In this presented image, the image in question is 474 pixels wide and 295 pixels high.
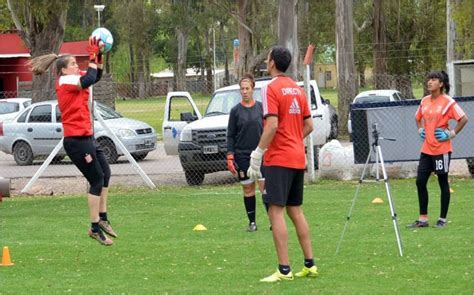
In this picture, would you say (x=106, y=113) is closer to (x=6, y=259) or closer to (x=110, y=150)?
(x=110, y=150)

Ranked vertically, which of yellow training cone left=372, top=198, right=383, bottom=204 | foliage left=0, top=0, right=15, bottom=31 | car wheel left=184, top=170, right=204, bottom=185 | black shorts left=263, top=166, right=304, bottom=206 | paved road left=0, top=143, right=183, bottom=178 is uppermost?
foliage left=0, top=0, right=15, bottom=31

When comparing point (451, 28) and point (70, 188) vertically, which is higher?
point (451, 28)

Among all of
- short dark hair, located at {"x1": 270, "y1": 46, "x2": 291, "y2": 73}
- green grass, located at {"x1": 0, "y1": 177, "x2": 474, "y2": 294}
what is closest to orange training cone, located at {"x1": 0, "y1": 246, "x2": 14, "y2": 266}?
green grass, located at {"x1": 0, "y1": 177, "x2": 474, "y2": 294}

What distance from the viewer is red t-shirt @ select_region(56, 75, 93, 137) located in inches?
452

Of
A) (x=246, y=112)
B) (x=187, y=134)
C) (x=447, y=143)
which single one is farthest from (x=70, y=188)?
(x=447, y=143)

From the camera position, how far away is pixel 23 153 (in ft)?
91.6

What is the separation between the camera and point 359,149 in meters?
19.8

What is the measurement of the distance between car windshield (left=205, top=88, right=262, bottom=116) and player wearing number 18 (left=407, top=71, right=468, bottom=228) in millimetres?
9101

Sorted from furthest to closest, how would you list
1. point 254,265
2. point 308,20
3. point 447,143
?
point 308,20, point 447,143, point 254,265

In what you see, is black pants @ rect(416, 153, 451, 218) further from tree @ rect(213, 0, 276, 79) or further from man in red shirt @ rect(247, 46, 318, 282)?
tree @ rect(213, 0, 276, 79)

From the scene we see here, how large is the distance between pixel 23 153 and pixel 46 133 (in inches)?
42.8

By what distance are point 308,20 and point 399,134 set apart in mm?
40427

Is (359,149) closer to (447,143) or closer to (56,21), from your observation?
(447,143)

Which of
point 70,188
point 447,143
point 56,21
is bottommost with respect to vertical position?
point 70,188
